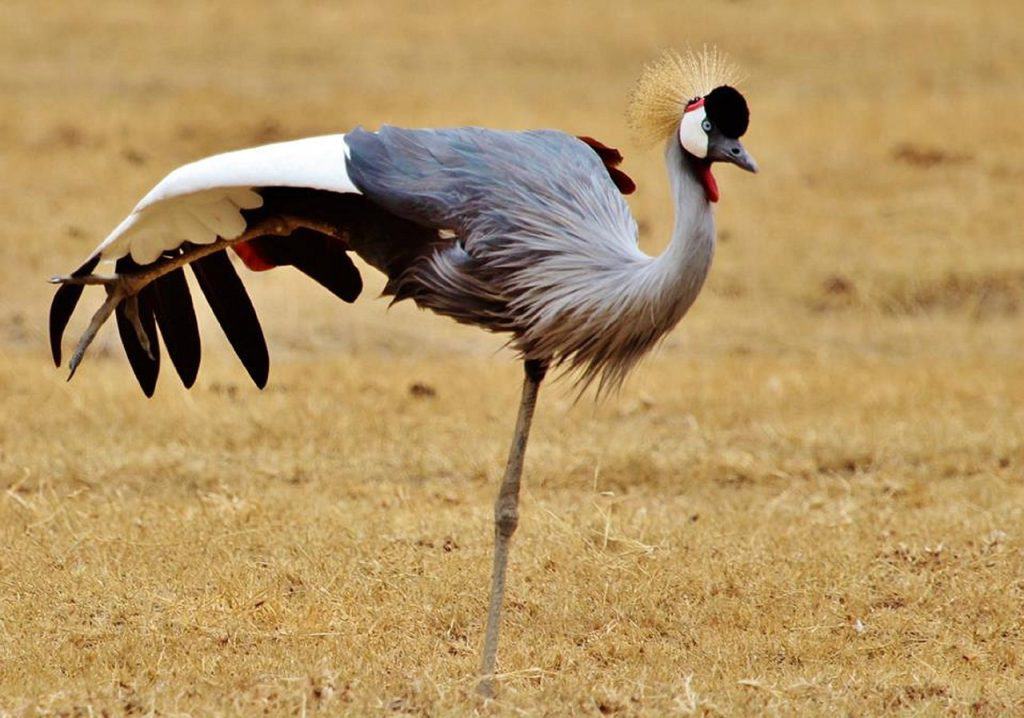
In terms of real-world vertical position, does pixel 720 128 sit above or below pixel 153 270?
above

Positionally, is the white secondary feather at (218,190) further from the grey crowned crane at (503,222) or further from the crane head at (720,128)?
the crane head at (720,128)

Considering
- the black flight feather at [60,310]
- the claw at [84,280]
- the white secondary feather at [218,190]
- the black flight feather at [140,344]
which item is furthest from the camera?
the black flight feather at [140,344]

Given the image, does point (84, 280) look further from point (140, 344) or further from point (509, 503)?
point (509, 503)

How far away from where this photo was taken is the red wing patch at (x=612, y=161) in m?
5.38

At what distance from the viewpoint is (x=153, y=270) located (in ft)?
17.2

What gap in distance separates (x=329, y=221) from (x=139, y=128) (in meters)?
8.68

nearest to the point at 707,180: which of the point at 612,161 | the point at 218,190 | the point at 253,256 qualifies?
the point at 612,161

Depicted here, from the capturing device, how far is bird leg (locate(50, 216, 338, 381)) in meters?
5.06

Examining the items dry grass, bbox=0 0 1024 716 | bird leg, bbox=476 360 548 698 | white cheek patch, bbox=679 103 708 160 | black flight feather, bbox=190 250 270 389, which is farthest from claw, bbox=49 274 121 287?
white cheek patch, bbox=679 103 708 160

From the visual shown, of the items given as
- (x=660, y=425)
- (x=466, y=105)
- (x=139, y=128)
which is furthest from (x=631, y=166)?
(x=660, y=425)

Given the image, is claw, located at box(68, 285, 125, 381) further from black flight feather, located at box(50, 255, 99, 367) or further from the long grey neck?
the long grey neck

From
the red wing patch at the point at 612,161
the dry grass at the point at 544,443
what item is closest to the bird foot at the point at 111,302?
the dry grass at the point at 544,443

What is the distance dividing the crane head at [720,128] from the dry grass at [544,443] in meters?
1.47

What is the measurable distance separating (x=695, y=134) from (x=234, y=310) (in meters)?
1.79
